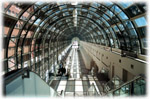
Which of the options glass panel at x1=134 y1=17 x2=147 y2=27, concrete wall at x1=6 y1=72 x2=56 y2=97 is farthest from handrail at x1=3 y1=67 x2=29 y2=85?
glass panel at x1=134 y1=17 x2=147 y2=27

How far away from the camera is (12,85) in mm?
3217

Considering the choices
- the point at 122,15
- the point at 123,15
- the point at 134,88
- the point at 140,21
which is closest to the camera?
the point at 134,88

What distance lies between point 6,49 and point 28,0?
4.26 meters

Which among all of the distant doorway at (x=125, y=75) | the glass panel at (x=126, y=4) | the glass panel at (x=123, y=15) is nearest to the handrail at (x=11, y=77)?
the glass panel at (x=126, y=4)

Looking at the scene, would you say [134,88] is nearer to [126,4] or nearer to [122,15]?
[126,4]

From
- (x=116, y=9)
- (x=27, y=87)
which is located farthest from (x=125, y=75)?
(x=27, y=87)

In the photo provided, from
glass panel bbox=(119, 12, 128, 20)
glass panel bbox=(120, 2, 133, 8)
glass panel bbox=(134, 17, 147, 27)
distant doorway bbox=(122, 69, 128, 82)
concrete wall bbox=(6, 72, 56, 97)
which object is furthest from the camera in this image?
distant doorway bbox=(122, 69, 128, 82)

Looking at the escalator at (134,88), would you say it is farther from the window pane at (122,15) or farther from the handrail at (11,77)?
the handrail at (11,77)

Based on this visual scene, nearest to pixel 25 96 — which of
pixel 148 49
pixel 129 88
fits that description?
pixel 129 88

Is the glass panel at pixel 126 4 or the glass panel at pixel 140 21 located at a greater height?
the glass panel at pixel 126 4

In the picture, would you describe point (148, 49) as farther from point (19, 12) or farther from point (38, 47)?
point (38, 47)

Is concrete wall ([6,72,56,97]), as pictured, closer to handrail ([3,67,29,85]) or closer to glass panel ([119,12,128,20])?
handrail ([3,67,29,85])

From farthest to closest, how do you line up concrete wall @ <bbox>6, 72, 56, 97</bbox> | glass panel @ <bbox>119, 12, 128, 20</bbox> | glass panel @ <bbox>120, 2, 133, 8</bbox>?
glass panel @ <bbox>119, 12, 128, 20</bbox>, glass panel @ <bbox>120, 2, 133, 8</bbox>, concrete wall @ <bbox>6, 72, 56, 97</bbox>

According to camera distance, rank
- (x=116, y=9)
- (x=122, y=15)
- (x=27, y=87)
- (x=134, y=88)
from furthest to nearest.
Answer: (x=116, y=9) → (x=122, y=15) → (x=134, y=88) → (x=27, y=87)
